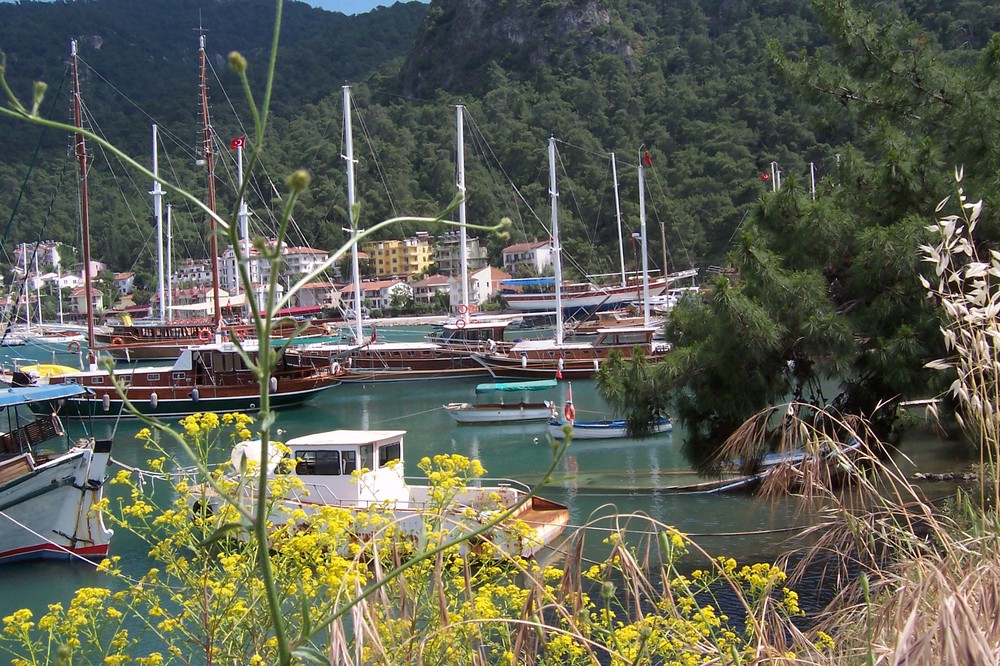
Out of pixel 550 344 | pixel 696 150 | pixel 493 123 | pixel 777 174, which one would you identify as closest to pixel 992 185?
pixel 550 344

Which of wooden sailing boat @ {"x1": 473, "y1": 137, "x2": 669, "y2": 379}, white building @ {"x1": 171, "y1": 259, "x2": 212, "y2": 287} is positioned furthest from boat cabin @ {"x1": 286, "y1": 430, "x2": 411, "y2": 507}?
white building @ {"x1": 171, "y1": 259, "x2": 212, "y2": 287}

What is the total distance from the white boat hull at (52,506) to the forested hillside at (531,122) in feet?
89.6

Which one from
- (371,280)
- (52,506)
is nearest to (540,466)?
(52,506)

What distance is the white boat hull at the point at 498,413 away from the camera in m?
22.9

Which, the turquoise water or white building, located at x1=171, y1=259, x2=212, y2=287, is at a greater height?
white building, located at x1=171, y1=259, x2=212, y2=287

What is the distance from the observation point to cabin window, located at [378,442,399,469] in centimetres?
1291

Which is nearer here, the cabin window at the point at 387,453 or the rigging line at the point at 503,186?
the cabin window at the point at 387,453

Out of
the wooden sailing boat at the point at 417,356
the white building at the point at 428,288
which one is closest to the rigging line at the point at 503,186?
the white building at the point at 428,288

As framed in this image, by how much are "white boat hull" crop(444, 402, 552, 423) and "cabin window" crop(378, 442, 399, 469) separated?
31.5 feet

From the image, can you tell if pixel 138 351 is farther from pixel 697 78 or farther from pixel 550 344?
pixel 697 78

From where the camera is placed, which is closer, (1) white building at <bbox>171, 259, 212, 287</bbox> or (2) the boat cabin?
(2) the boat cabin

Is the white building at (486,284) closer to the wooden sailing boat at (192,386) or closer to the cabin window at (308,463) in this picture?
the wooden sailing boat at (192,386)

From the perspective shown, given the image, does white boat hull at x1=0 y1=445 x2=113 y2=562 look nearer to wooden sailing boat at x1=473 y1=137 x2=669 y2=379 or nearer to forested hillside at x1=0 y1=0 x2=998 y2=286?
wooden sailing boat at x1=473 y1=137 x2=669 y2=379

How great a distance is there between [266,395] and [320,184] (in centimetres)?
6203
